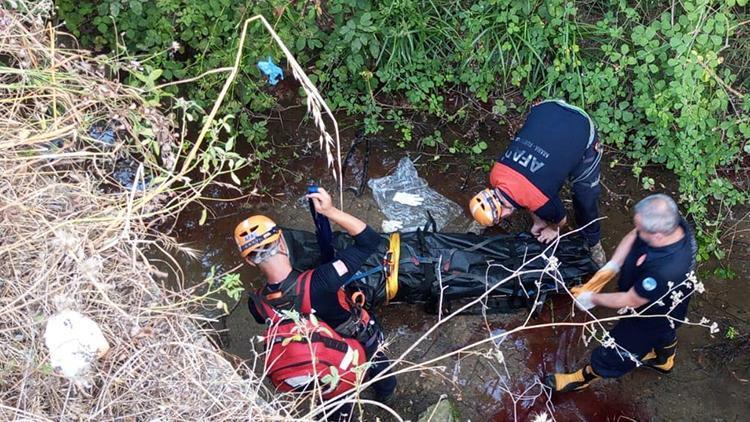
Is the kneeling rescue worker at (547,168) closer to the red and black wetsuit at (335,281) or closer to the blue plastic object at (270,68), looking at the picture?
the red and black wetsuit at (335,281)

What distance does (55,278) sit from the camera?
2.10m

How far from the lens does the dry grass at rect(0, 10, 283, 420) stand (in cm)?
197

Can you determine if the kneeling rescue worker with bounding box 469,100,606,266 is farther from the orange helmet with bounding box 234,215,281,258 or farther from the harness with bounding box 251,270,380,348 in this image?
the orange helmet with bounding box 234,215,281,258

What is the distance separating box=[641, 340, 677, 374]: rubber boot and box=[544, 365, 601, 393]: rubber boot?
1.25 feet

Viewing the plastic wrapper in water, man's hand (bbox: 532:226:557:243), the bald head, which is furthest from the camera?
the plastic wrapper in water

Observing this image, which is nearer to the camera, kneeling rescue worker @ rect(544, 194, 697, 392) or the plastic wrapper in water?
kneeling rescue worker @ rect(544, 194, 697, 392)

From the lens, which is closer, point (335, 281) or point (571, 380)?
point (335, 281)

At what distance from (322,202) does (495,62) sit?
237 cm

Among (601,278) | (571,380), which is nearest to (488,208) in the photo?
(601,278)

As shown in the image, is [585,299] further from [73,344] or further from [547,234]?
[73,344]

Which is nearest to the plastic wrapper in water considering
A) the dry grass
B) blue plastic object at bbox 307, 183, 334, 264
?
blue plastic object at bbox 307, 183, 334, 264

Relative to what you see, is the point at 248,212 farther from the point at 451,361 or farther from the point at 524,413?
the point at 524,413

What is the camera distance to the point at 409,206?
5.13 meters

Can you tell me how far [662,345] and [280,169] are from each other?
317 cm
